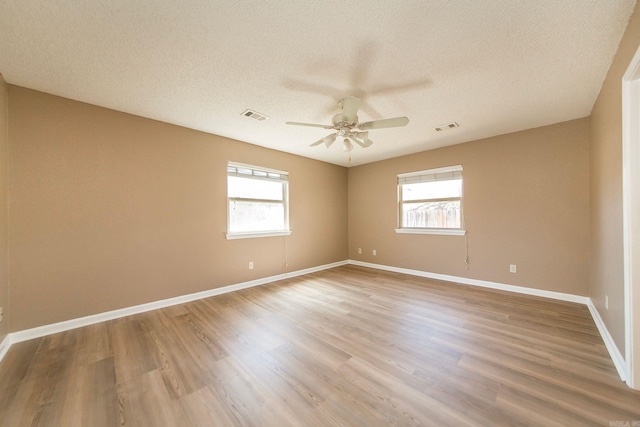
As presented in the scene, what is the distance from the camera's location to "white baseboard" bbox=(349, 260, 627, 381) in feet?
5.93

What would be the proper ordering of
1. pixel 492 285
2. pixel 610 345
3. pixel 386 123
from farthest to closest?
pixel 492 285 → pixel 386 123 → pixel 610 345

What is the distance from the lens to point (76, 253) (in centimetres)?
253

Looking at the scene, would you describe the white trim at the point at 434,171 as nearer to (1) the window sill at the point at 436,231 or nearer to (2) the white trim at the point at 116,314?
(1) the window sill at the point at 436,231

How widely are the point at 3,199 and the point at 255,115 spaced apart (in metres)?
2.49

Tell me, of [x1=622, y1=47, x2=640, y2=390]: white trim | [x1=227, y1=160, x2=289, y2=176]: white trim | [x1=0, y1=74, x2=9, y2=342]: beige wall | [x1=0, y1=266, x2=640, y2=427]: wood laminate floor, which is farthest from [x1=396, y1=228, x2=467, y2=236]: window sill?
[x1=0, y1=74, x2=9, y2=342]: beige wall

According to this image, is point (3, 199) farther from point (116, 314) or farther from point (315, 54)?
point (315, 54)

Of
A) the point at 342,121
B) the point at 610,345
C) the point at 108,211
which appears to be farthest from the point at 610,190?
the point at 108,211

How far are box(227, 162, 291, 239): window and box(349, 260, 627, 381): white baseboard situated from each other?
241 centimetres

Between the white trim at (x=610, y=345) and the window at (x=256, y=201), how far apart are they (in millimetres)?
4092

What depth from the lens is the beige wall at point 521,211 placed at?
3.12 m

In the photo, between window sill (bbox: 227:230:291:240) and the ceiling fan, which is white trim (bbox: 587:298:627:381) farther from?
window sill (bbox: 227:230:291:240)

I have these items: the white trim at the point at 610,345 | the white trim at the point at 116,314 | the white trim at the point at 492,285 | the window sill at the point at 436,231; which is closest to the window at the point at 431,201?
the window sill at the point at 436,231

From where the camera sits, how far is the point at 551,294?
10.8 ft

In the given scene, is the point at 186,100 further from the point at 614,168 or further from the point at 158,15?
the point at 614,168
